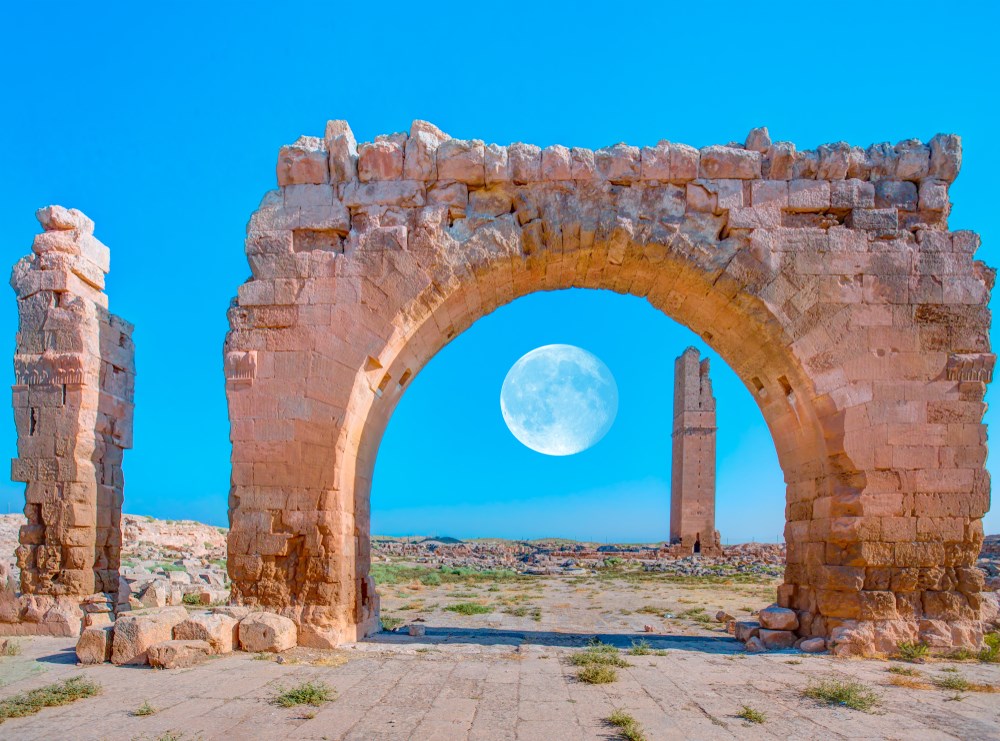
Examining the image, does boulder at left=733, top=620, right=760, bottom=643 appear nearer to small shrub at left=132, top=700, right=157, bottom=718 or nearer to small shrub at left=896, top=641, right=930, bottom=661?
small shrub at left=896, top=641, right=930, bottom=661

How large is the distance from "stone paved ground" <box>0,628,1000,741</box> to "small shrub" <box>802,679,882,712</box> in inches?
3.9

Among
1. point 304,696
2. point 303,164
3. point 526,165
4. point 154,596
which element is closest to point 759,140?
point 526,165

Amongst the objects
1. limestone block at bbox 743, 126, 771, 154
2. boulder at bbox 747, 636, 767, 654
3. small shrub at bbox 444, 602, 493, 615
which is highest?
limestone block at bbox 743, 126, 771, 154

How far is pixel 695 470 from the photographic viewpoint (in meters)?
24.6

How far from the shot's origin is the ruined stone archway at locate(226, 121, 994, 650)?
677 cm

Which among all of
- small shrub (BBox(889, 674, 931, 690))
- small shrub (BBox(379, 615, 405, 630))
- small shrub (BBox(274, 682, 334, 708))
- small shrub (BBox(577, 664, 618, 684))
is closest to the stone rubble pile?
small shrub (BBox(274, 682, 334, 708))

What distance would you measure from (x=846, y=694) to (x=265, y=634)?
4.46m

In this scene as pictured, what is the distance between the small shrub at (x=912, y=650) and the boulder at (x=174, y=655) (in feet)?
19.1

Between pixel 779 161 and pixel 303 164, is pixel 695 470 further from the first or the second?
pixel 303 164

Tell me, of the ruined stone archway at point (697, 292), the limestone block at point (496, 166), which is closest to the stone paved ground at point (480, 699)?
the ruined stone archway at point (697, 292)

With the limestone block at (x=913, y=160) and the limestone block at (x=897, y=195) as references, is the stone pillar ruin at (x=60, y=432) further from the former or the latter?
the limestone block at (x=913, y=160)

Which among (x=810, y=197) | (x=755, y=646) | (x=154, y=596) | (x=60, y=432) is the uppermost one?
(x=810, y=197)

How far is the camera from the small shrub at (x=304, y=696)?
4578 millimetres

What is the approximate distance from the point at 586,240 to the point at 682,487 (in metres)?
18.5
